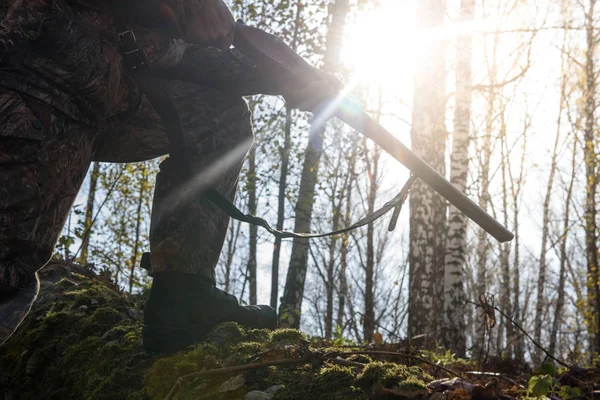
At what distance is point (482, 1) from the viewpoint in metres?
18.0

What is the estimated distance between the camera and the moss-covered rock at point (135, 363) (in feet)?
4.74

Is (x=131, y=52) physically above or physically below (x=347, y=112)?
below

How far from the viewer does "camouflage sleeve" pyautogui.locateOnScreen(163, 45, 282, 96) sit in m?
2.10

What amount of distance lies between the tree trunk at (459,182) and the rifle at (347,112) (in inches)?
260

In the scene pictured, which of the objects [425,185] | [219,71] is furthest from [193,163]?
[425,185]

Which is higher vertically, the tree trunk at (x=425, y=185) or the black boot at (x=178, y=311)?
the tree trunk at (x=425, y=185)

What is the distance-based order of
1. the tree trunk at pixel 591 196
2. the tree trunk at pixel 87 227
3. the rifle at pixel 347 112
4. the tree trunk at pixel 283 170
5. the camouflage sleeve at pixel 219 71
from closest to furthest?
the camouflage sleeve at pixel 219 71, the rifle at pixel 347 112, the tree trunk at pixel 87 227, the tree trunk at pixel 283 170, the tree trunk at pixel 591 196

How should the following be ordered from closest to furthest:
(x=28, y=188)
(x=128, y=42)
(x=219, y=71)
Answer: (x=28, y=188)
(x=128, y=42)
(x=219, y=71)

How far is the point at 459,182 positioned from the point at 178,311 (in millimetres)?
8855

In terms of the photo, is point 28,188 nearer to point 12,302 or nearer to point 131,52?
point 12,302

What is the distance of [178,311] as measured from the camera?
1878 millimetres

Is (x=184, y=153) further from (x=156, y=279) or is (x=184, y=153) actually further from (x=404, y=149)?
(x=404, y=149)

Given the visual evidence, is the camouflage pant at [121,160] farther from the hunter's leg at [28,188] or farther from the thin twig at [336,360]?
the thin twig at [336,360]

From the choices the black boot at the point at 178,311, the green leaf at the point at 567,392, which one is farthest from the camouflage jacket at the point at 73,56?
the green leaf at the point at 567,392
